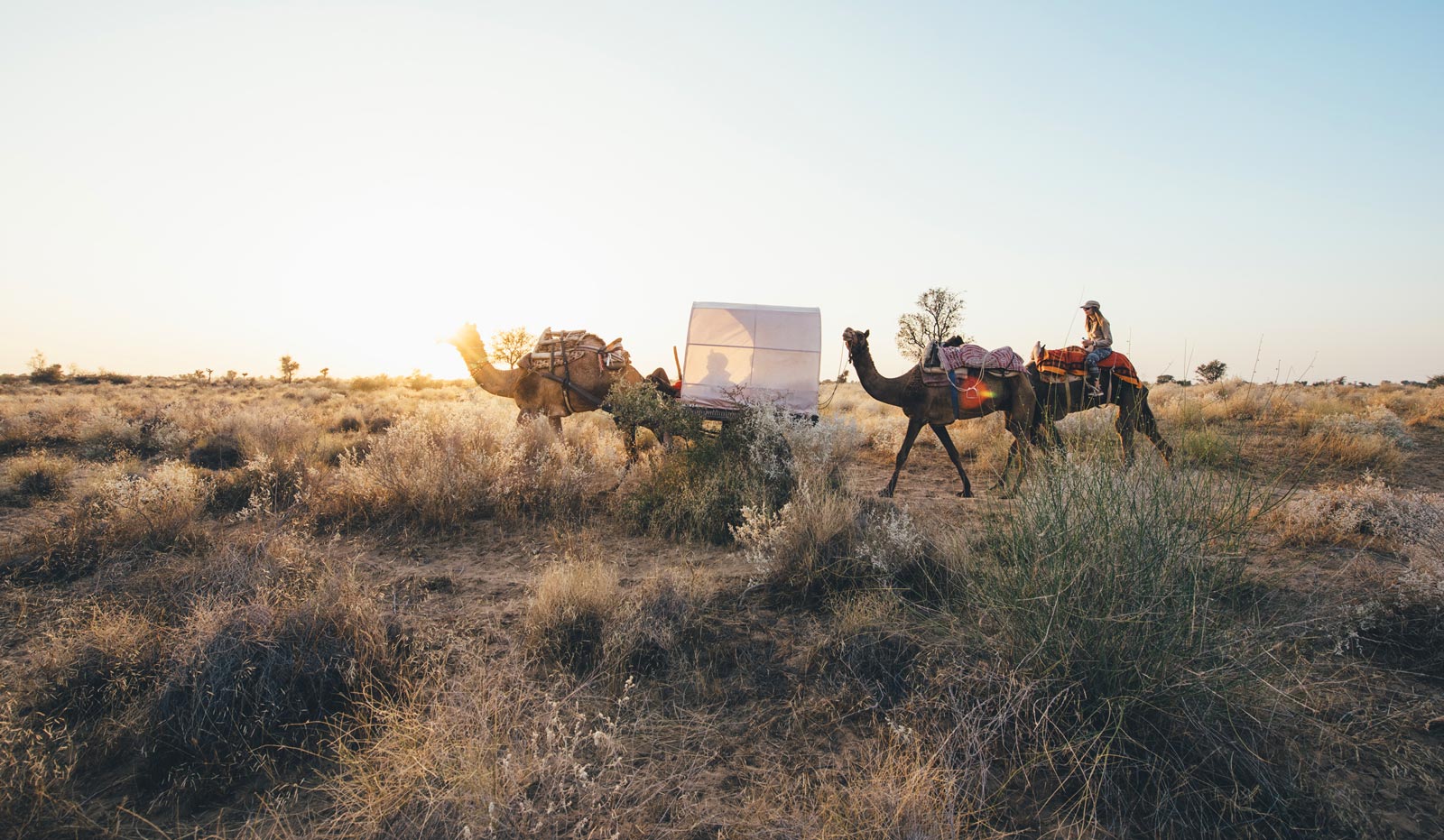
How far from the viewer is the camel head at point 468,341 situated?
10.9m

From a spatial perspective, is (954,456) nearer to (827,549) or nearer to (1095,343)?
(1095,343)

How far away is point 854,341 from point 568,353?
466 cm

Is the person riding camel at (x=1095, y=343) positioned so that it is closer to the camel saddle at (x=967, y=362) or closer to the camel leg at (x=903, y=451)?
the camel saddle at (x=967, y=362)

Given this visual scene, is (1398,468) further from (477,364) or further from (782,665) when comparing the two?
(477,364)

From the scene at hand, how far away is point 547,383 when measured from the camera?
10.6 metres

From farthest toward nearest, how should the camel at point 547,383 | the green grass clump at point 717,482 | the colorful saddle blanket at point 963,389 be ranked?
1. the camel at point 547,383
2. the colorful saddle blanket at point 963,389
3. the green grass clump at point 717,482

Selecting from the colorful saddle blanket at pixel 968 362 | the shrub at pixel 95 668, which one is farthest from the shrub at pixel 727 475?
the shrub at pixel 95 668

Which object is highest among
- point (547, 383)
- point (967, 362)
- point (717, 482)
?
point (967, 362)

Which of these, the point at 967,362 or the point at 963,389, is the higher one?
the point at 967,362

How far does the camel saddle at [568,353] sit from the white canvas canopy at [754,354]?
129cm

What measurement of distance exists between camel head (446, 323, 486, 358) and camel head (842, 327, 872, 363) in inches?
241

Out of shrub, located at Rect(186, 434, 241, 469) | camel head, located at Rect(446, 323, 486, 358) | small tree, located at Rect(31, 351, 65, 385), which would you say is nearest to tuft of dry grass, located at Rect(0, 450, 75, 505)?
shrub, located at Rect(186, 434, 241, 469)

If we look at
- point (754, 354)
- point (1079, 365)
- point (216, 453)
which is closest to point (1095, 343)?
point (1079, 365)

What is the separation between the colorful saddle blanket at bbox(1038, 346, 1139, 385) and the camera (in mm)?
9633
